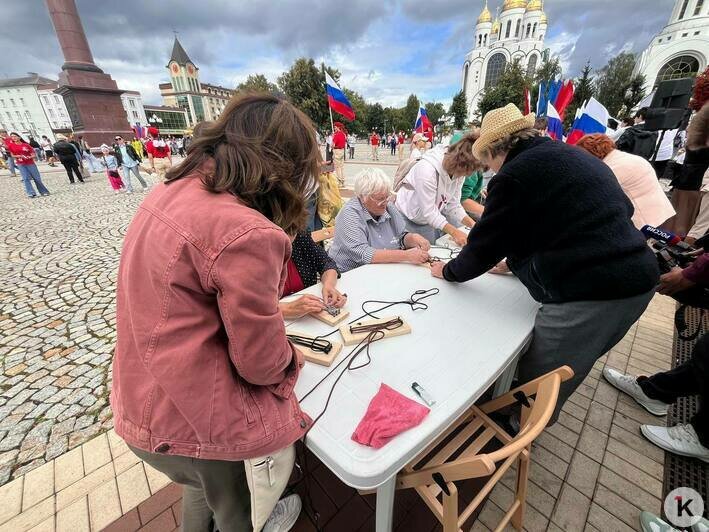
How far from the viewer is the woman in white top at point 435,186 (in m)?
2.70

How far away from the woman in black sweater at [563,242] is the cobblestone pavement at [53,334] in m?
2.89

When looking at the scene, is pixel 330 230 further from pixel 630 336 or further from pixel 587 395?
pixel 630 336

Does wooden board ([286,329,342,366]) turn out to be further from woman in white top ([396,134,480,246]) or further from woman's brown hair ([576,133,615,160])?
woman's brown hair ([576,133,615,160])

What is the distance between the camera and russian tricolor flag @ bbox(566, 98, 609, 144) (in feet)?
14.7

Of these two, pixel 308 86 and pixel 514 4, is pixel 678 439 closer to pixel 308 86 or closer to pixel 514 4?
pixel 308 86

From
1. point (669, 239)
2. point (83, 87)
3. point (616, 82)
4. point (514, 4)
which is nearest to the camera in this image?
point (669, 239)

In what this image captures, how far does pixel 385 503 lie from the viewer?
1.10 m

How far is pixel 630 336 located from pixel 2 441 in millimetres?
5206

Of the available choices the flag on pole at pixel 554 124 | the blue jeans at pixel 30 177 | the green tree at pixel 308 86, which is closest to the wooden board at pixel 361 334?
the flag on pole at pixel 554 124

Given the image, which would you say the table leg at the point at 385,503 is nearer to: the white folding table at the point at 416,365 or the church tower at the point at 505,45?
the white folding table at the point at 416,365

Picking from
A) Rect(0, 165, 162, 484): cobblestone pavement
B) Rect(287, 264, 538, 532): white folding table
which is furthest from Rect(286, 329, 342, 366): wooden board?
Rect(0, 165, 162, 484): cobblestone pavement

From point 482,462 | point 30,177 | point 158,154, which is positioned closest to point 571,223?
point 482,462

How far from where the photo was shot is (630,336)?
2.99m

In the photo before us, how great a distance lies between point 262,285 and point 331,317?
914 millimetres
